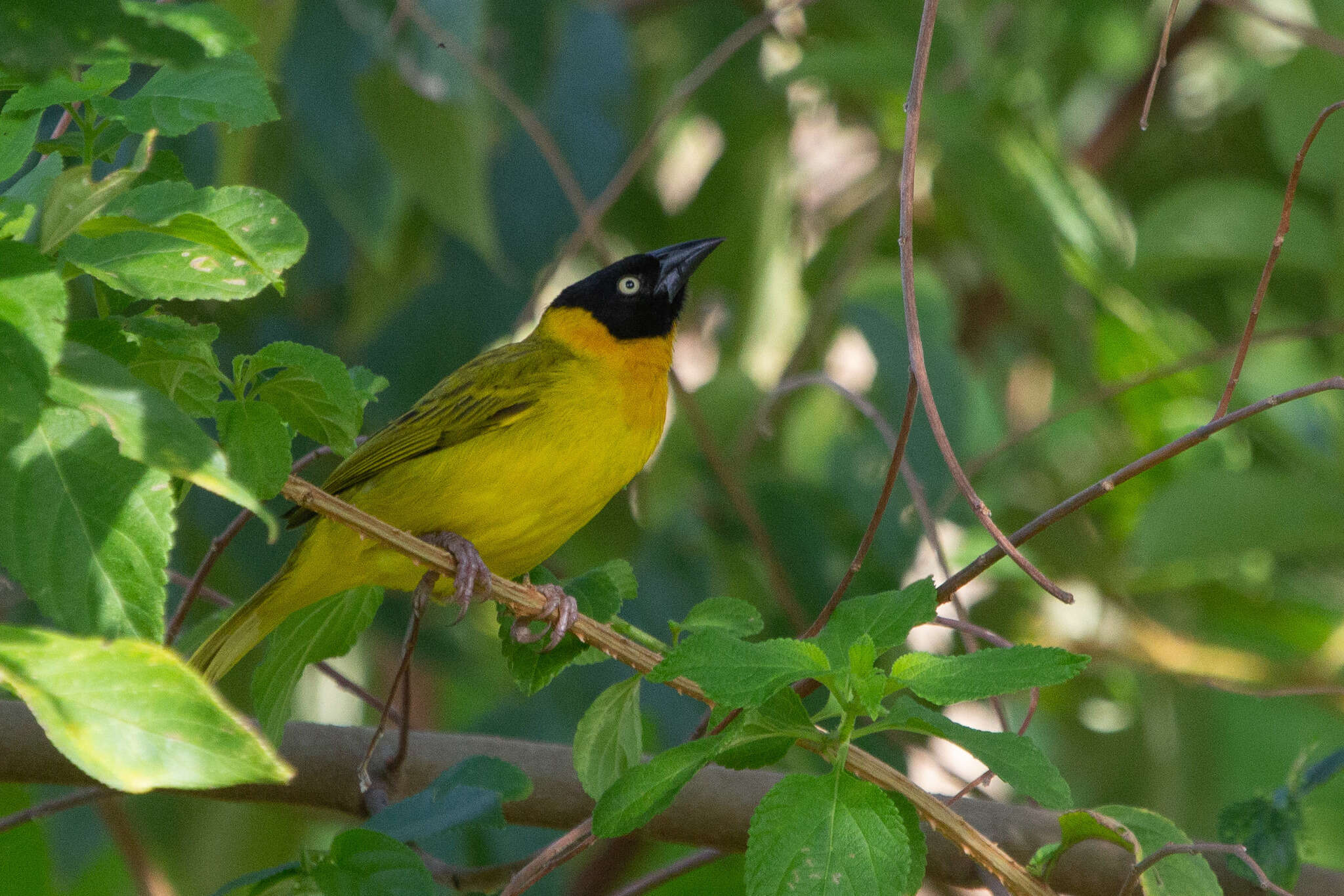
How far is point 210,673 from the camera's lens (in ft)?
9.84

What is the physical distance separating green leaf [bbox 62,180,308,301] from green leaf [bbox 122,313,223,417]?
52 mm

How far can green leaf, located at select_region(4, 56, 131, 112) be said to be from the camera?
1.49 m

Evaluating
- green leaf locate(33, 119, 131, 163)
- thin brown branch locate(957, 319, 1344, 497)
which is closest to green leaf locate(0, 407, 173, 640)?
green leaf locate(33, 119, 131, 163)

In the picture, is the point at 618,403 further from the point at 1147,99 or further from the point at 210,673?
the point at 1147,99

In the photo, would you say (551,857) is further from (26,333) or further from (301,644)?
(26,333)

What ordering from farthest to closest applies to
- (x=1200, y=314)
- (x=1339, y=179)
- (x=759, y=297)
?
(x=1200, y=314) < (x=759, y=297) < (x=1339, y=179)

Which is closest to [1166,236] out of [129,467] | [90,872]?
[129,467]

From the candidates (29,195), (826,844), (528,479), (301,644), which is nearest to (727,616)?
(826,844)

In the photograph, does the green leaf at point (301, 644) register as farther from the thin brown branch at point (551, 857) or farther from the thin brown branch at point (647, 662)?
the thin brown branch at point (551, 857)

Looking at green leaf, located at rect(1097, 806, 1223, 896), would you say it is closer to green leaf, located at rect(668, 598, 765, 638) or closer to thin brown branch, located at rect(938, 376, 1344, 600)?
thin brown branch, located at rect(938, 376, 1344, 600)

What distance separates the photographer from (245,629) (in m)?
2.96

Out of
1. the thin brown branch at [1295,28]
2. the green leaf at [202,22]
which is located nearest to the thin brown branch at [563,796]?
the green leaf at [202,22]

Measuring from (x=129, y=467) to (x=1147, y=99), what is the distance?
1.34 meters

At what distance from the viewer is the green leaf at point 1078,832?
1.79 meters
